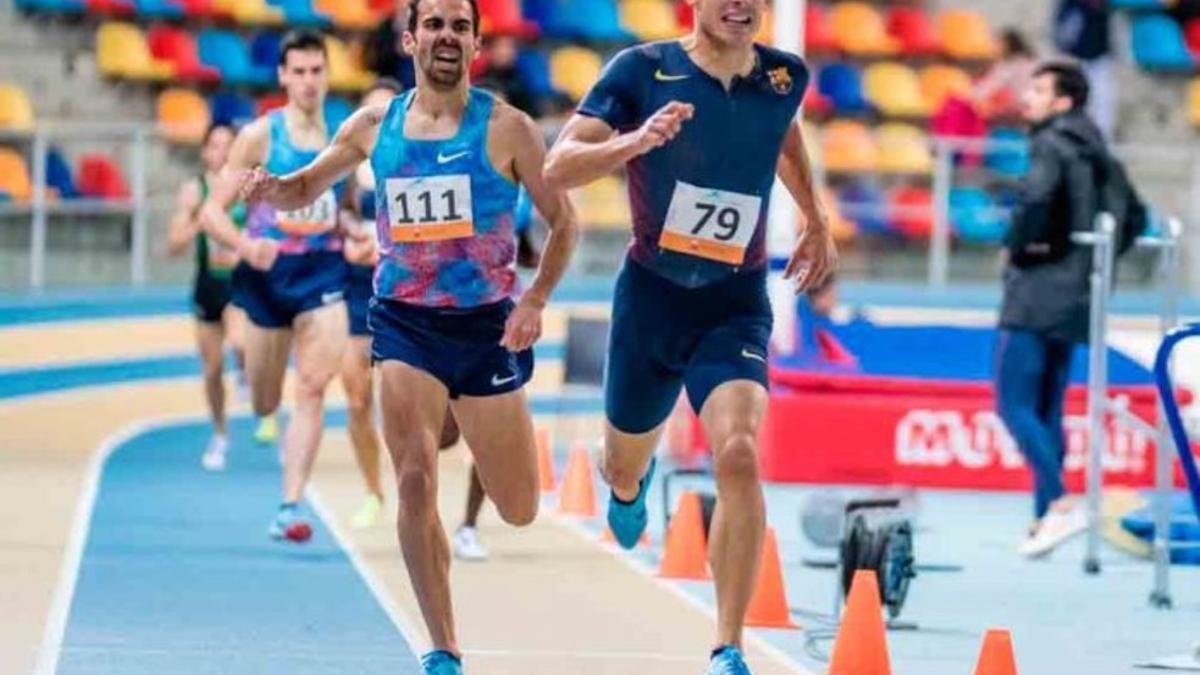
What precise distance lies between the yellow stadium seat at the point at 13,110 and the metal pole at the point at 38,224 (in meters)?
0.92

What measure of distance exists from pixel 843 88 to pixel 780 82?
715 inches

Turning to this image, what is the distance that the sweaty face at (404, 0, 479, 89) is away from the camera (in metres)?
9.23

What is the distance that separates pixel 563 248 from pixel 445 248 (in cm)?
34

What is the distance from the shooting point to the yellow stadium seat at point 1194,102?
28266 mm

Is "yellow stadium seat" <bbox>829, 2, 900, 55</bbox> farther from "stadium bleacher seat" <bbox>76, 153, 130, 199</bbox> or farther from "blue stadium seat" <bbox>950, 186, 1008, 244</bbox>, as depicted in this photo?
"stadium bleacher seat" <bbox>76, 153, 130, 199</bbox>

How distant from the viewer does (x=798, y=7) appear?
19.3 metres

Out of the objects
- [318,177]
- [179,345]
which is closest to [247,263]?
[318,177]

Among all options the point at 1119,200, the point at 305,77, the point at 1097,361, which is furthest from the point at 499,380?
the point at 1119,200

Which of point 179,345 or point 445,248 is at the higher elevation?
point 445,248

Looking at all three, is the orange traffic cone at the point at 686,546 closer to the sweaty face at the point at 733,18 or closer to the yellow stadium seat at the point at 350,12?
the sweaty face at the point at 733,18

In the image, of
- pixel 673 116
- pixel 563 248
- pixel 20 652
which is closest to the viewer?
pixel 673 116

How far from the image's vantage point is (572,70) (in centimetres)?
2658

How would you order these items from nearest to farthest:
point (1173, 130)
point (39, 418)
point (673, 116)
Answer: point (673, 116)
point (39, 418)
point (1173, 130)

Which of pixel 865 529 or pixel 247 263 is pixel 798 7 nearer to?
pixel 247 263
